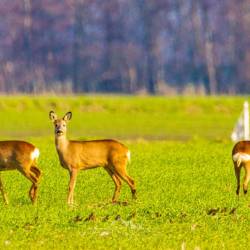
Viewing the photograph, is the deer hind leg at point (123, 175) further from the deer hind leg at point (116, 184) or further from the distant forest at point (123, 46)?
the distant forest at point (123, 46)

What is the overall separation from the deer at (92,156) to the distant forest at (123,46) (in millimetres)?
51745

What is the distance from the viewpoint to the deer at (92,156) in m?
14.8

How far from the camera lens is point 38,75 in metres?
68.4

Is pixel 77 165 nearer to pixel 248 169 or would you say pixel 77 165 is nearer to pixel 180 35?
pixel 248 169

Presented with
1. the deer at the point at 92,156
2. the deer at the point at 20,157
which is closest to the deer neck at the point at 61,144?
the deer at the point at 92,156

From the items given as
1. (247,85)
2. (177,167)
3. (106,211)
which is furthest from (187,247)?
(247,85)

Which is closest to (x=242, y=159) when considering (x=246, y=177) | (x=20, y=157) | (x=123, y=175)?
(x=246, y=177)

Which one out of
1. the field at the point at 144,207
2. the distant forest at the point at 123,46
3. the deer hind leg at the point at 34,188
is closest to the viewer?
the field at the point at 144,207

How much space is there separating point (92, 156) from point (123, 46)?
182 ft

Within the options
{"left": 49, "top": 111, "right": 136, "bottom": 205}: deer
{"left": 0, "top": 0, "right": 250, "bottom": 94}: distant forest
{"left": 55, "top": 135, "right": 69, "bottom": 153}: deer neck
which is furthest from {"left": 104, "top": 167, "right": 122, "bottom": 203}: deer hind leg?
{"left": 0, "top": 0, "right": 250, "bottom": 94}: distant forest

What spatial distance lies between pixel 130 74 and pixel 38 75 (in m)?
5.22

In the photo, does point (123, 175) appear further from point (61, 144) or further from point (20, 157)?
point (20, 157)

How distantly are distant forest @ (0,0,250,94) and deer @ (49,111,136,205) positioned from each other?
51745mm

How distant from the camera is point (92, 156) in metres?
14.8
